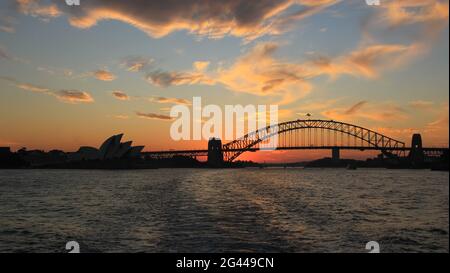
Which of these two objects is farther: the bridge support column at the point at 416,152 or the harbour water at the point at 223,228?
the bridge support column at the point at 416,152

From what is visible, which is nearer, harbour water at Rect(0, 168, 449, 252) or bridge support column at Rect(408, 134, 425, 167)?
harbour water at Rect(0, 168, 449, 252)

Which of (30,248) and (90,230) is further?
(90,230)

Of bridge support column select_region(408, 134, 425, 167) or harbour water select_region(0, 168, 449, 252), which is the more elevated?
bridge support column select_region(408, 134, 425, 167)

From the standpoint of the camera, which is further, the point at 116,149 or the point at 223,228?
the point at 116,149

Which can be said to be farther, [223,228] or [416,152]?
[416,152]

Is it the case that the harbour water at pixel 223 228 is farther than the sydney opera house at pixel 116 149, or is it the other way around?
the sydney opera house at pixel 116 149

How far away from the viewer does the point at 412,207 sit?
24.9 metres

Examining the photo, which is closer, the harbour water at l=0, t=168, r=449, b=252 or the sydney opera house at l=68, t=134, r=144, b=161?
the harbour water at l=0, t=168, r=449, b=252

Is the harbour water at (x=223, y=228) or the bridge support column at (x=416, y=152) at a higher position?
the bridge support column at (x=416, y=152)
